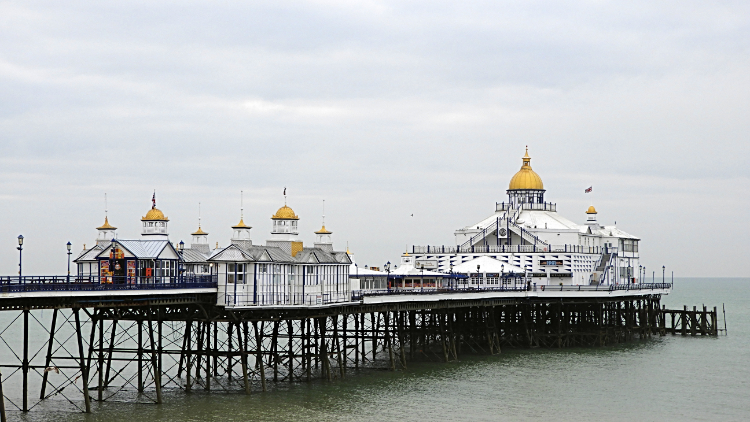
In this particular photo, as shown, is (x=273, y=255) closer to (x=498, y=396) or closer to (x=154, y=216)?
(x=154, y=216)

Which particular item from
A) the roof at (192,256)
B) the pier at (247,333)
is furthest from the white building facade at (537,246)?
the roof at (192,256)

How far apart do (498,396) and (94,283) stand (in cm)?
2092

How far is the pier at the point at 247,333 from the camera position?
45.8m

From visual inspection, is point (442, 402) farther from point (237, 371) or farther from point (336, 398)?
point (237, 371)

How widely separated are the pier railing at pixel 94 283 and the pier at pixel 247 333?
0.22 ft

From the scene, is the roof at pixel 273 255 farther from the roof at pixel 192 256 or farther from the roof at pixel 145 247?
the roof at pixel 192 256

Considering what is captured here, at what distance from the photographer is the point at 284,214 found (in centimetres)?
5728

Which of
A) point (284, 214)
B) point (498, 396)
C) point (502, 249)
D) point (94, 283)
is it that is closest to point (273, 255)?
point (284, 214)

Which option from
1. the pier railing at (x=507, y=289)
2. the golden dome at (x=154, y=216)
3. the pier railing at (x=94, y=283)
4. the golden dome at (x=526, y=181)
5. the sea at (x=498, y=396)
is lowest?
the sea at (x=498, y=396)

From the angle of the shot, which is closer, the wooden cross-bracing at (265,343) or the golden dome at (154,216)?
the wooden cross-bracing at (265,343)

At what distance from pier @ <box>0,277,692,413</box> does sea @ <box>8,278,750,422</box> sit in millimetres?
1432

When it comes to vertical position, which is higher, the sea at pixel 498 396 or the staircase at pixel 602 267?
the staircase at pixel 602 267

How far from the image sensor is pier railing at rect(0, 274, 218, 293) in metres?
40.6

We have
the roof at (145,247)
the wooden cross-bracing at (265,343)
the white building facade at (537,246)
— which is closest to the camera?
the wooden cross-bracing at (265,343)
